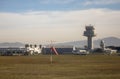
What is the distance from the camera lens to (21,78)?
106ft

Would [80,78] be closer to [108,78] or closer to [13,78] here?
[108,78]

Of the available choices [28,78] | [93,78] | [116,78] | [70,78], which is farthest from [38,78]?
[116,78]

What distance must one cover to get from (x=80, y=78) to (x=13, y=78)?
6842mm

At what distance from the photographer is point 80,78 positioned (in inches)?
1297

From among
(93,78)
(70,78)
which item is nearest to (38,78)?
(70,78)

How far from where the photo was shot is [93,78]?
32.3 m

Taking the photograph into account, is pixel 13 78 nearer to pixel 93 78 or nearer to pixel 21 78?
pixel 21 78

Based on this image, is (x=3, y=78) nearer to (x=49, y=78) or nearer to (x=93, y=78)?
(x=49, y=78)

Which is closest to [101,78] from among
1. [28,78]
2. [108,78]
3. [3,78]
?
[108,78]

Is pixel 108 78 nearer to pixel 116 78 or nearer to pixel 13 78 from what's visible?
pixel 116 78

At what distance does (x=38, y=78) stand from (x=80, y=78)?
14.2 ft

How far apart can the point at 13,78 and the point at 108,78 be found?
31.5 ft

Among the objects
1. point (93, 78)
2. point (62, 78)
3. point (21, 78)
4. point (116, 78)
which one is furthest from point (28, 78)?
point (116, 78)

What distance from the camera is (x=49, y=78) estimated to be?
3284cm
